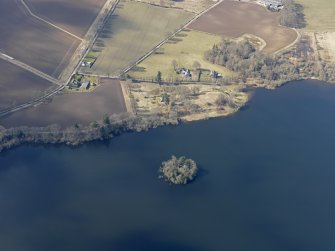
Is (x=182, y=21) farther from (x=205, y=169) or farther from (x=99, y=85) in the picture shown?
(x=205, y=169)

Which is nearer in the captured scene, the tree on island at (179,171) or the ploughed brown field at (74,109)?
the tree on island at (179,171)

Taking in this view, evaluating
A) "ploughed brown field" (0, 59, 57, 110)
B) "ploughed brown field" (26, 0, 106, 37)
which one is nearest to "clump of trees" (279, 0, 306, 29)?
"ploughed brown field" (26, 0, 106, 37)

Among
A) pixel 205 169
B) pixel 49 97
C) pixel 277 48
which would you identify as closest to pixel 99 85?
pixel 49 97

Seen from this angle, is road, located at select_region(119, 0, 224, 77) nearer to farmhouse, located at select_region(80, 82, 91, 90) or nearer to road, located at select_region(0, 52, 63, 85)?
farmhouse, located at select_region(80, 82, 91, 90)

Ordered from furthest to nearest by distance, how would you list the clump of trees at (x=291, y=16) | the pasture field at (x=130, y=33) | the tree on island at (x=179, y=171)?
the clump of trees at (x=291, y=16), the pasture field at (x=130, y=33), the tree on island at (x=179, y=171)

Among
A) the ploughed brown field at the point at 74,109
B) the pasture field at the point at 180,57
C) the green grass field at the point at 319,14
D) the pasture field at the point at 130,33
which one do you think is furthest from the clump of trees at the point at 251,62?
the green grass field at the point at 319,14

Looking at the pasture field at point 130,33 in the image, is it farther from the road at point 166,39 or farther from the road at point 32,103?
the road at point 32,103

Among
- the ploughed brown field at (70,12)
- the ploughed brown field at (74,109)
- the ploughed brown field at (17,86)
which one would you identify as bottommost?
the ploughed brown field at (74,109)
